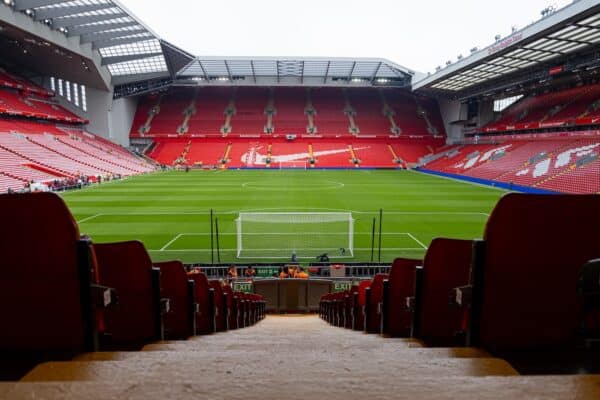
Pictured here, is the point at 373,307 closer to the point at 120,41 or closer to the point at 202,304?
the point at 202,304

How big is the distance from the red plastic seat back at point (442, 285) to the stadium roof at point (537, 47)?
27728mm

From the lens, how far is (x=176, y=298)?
3.50 m

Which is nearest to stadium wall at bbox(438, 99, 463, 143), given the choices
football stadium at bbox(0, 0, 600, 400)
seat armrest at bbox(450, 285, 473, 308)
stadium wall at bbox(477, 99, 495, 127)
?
football stadium at bbox(0, 0, 600, 400)

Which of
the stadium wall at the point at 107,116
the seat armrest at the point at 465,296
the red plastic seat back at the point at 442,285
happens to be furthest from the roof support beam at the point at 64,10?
the seat armrest at the point at 465,296

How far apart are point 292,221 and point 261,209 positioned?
14.9ft

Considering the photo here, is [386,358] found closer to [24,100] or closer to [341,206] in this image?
[341,206]

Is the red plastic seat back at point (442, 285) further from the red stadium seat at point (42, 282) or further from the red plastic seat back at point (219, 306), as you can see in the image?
the red plastic seat back at point (219, 306)

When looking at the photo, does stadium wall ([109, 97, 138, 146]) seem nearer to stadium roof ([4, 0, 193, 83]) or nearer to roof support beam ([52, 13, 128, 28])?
stadium roof ([4, 0, 193, 83])

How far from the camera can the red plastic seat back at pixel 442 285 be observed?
103 inches

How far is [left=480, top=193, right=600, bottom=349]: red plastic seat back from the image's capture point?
199 centimetres

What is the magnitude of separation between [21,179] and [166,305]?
3478 cm

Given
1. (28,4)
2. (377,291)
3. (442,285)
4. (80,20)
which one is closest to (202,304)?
(377,291)

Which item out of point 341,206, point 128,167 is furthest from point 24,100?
point 341,206

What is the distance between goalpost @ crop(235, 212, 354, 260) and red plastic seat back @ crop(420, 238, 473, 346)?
38.7 ft
